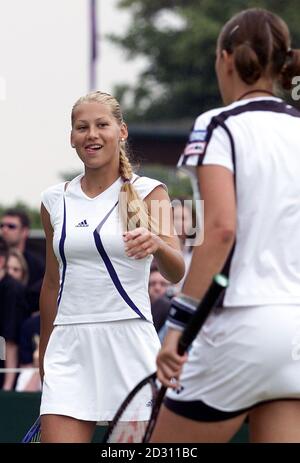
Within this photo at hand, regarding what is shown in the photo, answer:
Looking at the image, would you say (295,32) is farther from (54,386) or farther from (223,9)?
(54,386)

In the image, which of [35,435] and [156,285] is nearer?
[35,435]

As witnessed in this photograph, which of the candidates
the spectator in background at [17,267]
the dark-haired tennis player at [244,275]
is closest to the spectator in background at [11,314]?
the spectator in background at [17,267]

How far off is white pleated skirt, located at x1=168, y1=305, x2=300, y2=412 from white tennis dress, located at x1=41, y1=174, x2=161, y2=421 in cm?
144

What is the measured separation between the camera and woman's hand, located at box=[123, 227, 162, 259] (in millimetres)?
5434

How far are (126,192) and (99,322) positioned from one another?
24.5 inches

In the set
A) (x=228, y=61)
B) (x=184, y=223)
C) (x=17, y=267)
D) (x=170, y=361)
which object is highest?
(x=228, y=61)

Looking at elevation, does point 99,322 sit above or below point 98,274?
below

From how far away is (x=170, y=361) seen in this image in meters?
4.46

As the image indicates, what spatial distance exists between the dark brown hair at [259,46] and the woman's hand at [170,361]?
3.10 feet

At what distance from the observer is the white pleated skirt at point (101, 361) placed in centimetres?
595

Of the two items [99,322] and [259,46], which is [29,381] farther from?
[259,46]

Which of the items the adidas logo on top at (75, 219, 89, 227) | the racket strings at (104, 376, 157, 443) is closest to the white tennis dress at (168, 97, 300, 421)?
the racket strings at (104, 376, 157, 443)

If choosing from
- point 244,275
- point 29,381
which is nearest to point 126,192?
point 244,275
